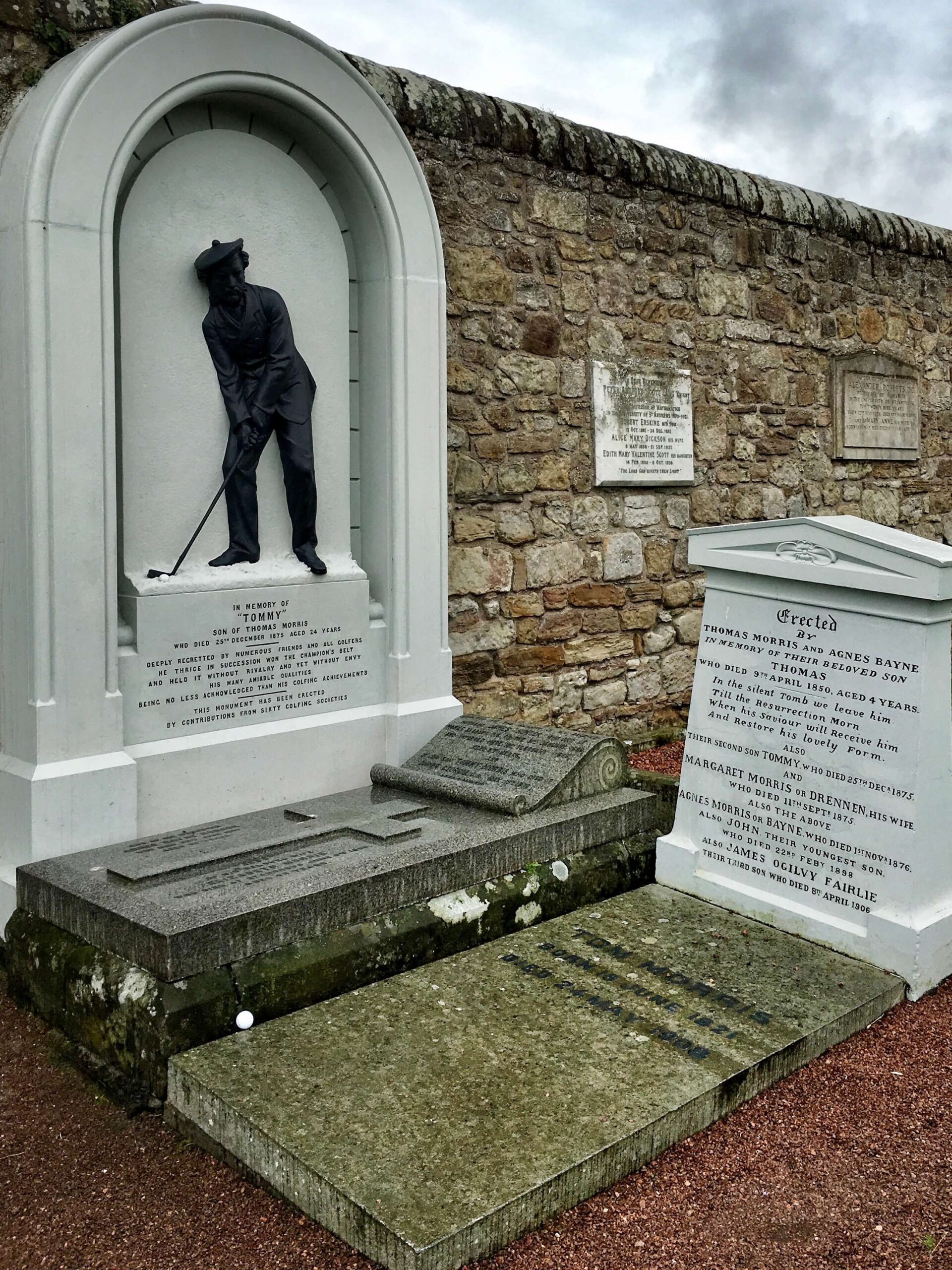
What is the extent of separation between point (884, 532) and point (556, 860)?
5.52ft

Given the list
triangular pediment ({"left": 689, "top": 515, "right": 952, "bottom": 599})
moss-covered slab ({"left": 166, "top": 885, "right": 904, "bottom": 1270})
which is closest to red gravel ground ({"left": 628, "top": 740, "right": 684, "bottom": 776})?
triangular pediment ({"left": 689, "top": 515, "right": 952, "bottom": 599})

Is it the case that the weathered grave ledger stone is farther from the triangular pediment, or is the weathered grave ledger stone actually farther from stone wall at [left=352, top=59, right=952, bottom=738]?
stone wall at [left=352, top=59, right=952, bottom=738]

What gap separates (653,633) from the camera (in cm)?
697

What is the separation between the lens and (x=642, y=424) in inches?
264

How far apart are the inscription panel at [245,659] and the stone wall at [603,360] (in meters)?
1.08

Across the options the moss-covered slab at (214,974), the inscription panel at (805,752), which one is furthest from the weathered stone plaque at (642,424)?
the moss-covered slab at (214,974)

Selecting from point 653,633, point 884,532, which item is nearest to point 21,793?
point 884,532

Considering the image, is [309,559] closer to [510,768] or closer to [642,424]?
[510,768]

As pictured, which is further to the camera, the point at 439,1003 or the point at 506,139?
the point at 506,139

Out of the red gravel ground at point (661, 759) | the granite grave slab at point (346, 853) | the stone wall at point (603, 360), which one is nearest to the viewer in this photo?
the granite grave slab at point (346, 853)

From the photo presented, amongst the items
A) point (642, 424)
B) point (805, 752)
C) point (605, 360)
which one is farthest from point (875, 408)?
point (805, 752)

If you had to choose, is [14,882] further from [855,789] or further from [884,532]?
[884,532]

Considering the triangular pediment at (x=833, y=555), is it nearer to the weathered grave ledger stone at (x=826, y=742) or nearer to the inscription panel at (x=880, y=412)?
the weathered grave ledger stone at (x=826, y=742)

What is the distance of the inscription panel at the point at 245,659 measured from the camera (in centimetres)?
435
